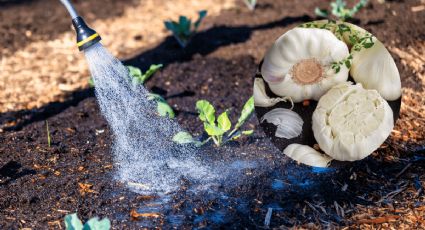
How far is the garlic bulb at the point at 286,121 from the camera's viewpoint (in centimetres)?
313

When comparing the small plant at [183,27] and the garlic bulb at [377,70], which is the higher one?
the garlic bulb at [377,70]

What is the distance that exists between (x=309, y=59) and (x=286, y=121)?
1.21 feet

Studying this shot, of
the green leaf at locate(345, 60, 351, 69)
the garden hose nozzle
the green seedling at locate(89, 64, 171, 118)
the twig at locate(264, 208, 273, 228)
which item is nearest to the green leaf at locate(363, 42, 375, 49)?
the green leaf at locate(345, 60, 351, 69)

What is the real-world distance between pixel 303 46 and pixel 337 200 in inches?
34.4

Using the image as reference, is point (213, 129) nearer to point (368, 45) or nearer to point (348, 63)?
point (348, 63)

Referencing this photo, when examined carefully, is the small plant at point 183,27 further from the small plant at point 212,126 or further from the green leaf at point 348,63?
the green leaf at point 348,63

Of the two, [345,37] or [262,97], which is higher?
[345,37]

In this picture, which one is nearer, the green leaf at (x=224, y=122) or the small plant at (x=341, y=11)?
the green leaf at (x=224, y=122)

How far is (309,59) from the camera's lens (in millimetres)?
2982

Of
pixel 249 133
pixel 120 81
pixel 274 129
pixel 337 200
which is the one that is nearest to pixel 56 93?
pixel 120 81

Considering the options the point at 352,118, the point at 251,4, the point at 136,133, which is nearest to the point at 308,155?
the point at 352,118

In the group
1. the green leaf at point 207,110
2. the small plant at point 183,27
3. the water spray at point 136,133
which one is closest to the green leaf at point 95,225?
the water spray at point 136,133

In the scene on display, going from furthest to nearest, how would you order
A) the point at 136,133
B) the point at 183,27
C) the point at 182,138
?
the point at 183,27
the point at 136,133
the point at 182,138

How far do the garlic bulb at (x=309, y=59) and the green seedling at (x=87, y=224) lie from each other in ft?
3.84
